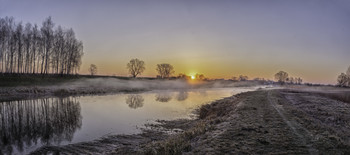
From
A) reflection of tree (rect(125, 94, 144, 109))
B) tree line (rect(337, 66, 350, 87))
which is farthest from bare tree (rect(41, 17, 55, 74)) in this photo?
tree line (rect(337, 66, 350, 87))

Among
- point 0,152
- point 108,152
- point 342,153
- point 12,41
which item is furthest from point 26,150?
point 12,41

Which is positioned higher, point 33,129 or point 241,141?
point 241,141

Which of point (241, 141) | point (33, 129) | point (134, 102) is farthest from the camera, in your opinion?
point (134, 102)

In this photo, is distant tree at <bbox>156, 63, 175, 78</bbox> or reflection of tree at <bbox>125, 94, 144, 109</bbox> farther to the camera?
distant tree at <bbox>156, 63, 175, 78</bbox>

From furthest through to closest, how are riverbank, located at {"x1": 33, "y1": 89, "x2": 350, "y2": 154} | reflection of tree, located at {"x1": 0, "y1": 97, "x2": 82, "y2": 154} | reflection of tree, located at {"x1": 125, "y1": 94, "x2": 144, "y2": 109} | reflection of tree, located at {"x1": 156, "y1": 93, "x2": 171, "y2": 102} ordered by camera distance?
reflection of tree, located at {"x1": 156, "y1": 93, "x2": 171, "y2": 102} < reflection of tree, located at {"x1": 125, "y1": 94, "x2": 144, "y2": 109} < reflection of tree, located at {"x1": 0, "y1": 97, "x2": 82, "y2": 154} < riverbank, located at {"x1": 33, "y1": 89, "x2": 350, "y2": 154}

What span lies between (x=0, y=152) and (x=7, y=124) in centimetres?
725

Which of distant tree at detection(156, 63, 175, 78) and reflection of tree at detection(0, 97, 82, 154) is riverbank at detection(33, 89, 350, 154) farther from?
distant tree at detection(156, 63, 175, 78)

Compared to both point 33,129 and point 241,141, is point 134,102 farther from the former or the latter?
point 241,141

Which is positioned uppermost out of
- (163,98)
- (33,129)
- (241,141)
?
(241,141)

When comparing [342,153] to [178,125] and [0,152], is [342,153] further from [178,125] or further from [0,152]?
[0,152]

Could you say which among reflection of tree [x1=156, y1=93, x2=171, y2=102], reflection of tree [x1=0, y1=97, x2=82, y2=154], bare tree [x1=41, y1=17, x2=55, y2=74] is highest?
bare tree [x1=41, y1=17, x2=55, y2=74]

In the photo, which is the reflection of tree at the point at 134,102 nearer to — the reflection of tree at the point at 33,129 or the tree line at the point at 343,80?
the reflection of tree at the point at 33,129

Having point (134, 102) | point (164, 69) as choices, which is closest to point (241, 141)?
point (134, 102)

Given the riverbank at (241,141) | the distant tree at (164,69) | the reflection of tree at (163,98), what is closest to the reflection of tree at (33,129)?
the riverbank at (241,141)
